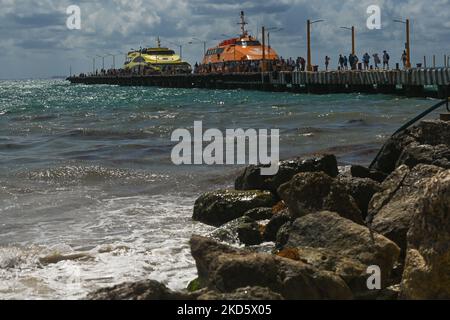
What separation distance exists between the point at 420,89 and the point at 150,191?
3027 cm

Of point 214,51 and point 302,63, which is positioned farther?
point 214,51

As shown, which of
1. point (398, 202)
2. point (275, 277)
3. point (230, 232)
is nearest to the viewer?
point (275, 277)

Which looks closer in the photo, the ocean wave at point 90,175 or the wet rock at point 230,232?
the wet rock at point 230,232

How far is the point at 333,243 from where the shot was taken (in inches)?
236

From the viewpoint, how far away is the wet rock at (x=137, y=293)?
4.48 m

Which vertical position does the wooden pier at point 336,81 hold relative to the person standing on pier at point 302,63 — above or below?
below

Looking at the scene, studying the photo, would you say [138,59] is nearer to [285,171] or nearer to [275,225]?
[285,171]

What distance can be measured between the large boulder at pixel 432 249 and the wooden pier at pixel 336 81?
2203cm

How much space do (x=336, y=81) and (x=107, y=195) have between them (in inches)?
1467

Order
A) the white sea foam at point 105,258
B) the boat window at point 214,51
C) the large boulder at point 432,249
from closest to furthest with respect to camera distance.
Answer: the large boulder at point 432,249 < the white sea foam at point 105,258 < the boat window at point 214,51

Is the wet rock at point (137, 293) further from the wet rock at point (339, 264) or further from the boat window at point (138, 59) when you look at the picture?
the boat window at point (138, 59)

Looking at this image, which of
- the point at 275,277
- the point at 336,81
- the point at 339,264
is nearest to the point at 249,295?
the point at 275,277

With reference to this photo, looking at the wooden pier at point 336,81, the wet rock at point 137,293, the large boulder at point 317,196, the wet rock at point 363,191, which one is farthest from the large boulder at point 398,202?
the wooden pier at point 336,81
